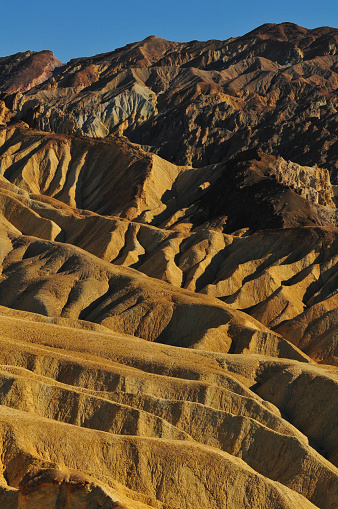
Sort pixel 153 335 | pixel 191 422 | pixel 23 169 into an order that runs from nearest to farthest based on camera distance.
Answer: pixel 191 422 → pixel 153 335 → pixel 23 169

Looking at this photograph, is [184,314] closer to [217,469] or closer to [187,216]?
[217,469]

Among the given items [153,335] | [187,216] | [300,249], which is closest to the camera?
[153,335]

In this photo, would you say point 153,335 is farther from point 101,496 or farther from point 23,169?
point 23,169

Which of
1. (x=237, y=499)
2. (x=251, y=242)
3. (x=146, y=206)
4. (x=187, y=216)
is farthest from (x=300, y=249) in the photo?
(x=237, y=499)

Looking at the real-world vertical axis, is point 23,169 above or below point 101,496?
above

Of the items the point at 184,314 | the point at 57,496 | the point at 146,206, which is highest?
the point at 146,206

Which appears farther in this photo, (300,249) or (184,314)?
(300,249)
